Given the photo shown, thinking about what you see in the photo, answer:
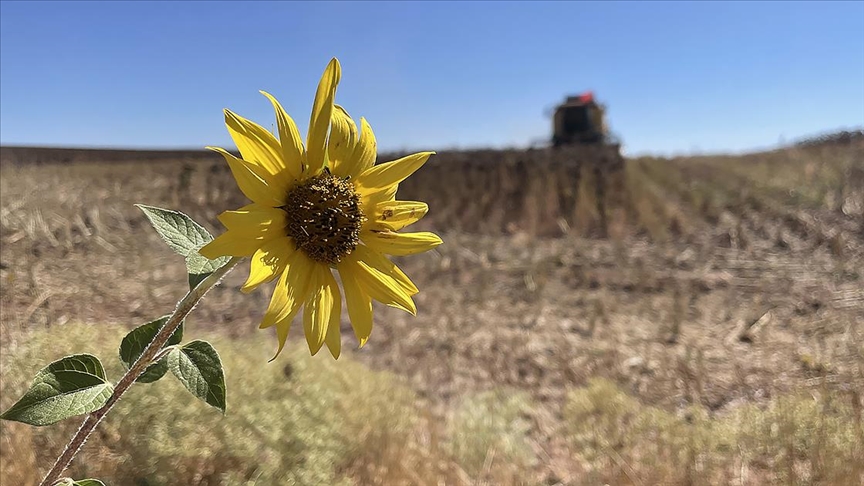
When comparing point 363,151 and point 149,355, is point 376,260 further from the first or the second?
point 149,355

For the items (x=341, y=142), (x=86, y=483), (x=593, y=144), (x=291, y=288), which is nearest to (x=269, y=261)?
(x=291, y=288)

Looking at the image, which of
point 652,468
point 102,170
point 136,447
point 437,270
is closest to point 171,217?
point 136,447

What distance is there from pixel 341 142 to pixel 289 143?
0.47 ft

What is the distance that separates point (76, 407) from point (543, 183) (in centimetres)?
1125

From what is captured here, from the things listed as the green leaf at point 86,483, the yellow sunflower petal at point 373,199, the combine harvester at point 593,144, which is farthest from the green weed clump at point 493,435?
the combine harvester at point 593,144

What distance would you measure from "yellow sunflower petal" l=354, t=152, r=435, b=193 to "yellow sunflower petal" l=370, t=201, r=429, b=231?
43 millimetres

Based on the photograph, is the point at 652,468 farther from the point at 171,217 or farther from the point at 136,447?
the point at 171,217

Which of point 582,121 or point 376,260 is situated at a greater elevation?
point 582,121

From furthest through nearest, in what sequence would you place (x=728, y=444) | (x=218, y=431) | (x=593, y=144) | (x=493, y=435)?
(x=593, y=144) < (x=493, y=435) < (x=728, y=444) < (x=218, y=431)

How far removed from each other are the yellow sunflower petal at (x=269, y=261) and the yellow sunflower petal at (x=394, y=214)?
0.19 meters

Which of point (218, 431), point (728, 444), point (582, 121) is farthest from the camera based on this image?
point (582, 121)

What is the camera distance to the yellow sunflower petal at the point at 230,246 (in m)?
0.84

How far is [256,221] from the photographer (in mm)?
945

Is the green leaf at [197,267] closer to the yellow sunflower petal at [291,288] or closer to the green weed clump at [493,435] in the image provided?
the yellow sunflower petal at [291,288]
